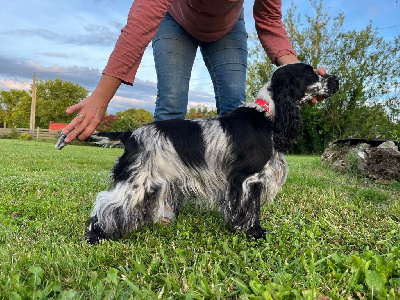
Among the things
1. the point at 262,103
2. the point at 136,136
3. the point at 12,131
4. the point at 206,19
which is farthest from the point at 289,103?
the point at 12,131

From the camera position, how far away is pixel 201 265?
2162 millimetres

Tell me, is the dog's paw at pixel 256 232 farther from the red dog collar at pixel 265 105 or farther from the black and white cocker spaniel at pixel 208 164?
the red dog collar at pixel 265 105

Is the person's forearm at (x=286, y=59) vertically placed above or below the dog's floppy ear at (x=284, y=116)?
above

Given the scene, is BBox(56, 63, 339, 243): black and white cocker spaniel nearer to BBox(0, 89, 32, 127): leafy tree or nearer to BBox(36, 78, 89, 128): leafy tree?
BBox(36, 78, 89, 128): leafy tree

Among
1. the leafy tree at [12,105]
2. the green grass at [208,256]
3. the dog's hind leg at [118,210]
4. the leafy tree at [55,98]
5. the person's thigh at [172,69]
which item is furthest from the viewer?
the leafy tree at [12,105]

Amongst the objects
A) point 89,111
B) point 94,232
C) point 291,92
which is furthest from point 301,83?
point 94,232

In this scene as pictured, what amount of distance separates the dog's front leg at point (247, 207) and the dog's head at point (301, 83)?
3.08ft

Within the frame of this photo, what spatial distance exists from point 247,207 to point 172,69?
1542 mm

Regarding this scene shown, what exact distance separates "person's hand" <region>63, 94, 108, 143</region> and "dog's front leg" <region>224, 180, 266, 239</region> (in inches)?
50.5

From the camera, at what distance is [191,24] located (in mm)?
3520

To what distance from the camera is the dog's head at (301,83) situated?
326 centimetres

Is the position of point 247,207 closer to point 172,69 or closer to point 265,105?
point 265,105

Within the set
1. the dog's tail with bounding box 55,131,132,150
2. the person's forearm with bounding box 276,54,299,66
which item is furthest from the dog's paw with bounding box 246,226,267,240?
the person's forearm with bounding box 276,54,299,66

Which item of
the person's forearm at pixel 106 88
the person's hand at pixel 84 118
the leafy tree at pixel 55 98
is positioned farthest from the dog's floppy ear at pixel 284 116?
the leafy tree at pixel 55 98
